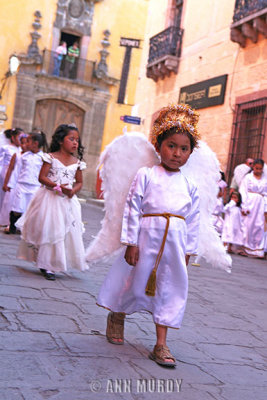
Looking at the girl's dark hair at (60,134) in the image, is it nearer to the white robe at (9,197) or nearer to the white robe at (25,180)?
the white robe at (25,180)

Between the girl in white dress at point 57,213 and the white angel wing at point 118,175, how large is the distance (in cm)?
203

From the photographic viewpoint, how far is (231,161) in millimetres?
15961

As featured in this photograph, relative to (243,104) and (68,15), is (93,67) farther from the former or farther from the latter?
(243,104)

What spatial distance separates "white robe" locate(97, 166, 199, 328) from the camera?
12.2 feet

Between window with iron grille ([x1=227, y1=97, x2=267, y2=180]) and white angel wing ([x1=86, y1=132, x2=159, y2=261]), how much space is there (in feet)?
36.6

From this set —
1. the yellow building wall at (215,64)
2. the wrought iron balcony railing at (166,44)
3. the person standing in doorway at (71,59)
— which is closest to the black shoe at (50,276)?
the yellow building wall at (215,64)

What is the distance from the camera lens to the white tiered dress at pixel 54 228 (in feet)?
19.9

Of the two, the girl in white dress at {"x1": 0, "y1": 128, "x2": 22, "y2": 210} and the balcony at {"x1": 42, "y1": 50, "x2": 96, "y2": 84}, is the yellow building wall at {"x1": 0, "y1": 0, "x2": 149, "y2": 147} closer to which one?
the balcony at {"x1": 42, "y1": 50, "x2": 96, "y2": 84}

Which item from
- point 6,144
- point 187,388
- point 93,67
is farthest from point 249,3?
point 93,67

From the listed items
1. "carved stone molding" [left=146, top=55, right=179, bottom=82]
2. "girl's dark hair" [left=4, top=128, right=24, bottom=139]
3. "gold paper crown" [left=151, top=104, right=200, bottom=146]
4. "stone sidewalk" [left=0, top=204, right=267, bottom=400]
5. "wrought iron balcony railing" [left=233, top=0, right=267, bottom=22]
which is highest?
"wrought iron balcony railing" [left=233, top=0, right=267, bottom=22]

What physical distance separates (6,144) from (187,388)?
27.8 ft

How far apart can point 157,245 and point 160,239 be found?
40mm

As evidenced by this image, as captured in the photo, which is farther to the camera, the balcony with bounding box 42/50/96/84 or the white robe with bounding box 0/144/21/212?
the balcony with bounding box 42/50/96/84

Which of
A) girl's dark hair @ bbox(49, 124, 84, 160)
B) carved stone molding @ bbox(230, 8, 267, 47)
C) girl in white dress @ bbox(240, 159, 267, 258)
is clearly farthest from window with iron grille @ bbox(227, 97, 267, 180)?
girl's dark hair @ bbox(49, 124, 84, 160)
